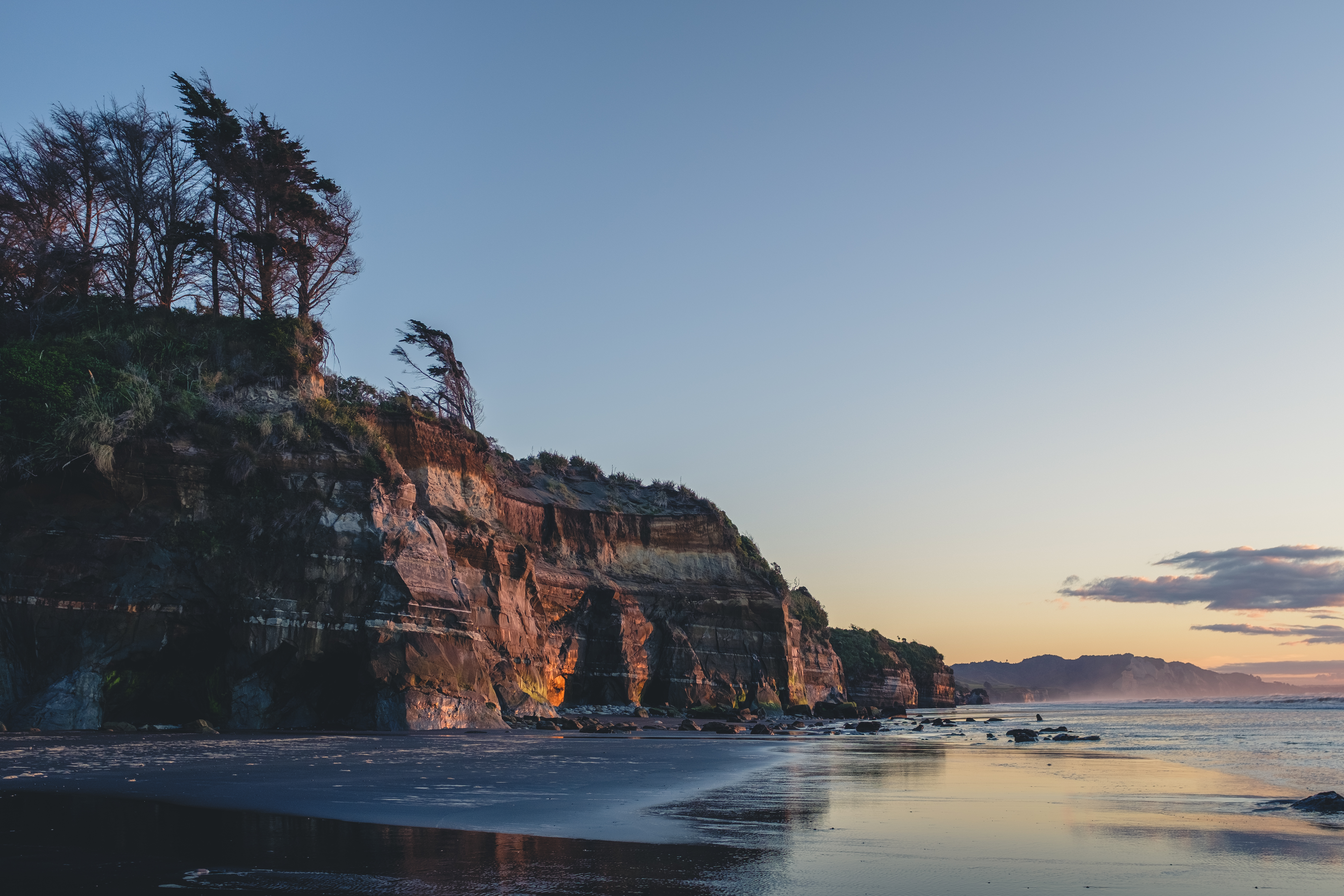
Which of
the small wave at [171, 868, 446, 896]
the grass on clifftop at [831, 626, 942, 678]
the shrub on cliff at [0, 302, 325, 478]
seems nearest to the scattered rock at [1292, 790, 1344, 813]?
the small wave at [171, 868, 446, 896]

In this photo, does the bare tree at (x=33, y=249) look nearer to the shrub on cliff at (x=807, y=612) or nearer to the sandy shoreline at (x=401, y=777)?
the sandy shoreline at (x=401, y=777)

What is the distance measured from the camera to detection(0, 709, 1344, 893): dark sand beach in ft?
22.2

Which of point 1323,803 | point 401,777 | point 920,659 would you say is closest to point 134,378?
point 401,777

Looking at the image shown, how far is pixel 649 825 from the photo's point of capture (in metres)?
9.46

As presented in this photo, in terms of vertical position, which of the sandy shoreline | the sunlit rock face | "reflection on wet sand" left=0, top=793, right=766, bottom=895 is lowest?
Answer: the sandy shoreline

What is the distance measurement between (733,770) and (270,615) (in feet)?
47.3

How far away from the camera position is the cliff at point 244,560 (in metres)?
22.3

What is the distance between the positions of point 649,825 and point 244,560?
19113 mm

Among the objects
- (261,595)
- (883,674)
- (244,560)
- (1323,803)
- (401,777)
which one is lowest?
(883,674)

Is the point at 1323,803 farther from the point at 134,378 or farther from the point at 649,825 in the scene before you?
the point at 134,378

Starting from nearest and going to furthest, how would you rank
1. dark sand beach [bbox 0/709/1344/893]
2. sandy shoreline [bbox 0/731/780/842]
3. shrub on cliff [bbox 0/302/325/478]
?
1. dark sand beach [bbox 0/709/1344/893]
2. sandy shoreline [bbox 0/731/780/842]
3. shrub on cliff [bbox 0/302/325/478]

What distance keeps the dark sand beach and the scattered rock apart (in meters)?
0.41

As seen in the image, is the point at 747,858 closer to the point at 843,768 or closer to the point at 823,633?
the point at 843,768

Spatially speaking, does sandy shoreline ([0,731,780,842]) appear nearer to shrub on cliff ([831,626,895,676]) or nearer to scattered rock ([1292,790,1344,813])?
scattered rock ([1292,790,1344,813])
